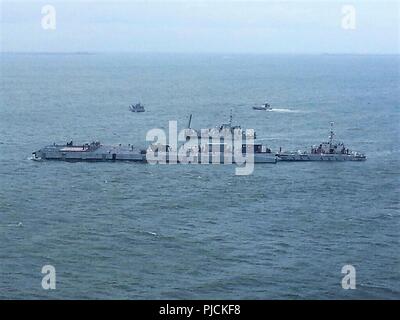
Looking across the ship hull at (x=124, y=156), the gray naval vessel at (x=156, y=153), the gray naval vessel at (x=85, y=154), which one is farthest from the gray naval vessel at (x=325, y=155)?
the gray naval vessel at (x=85, y=154)

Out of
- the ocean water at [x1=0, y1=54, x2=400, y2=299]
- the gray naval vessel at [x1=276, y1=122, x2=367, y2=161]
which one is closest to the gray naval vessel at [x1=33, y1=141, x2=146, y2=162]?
the ocean water at [x1=0, y1=54, x2=400, y2=299]

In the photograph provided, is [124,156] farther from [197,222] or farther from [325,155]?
[197,222]

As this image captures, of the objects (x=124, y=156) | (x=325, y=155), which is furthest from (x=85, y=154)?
(x=325, y=155)

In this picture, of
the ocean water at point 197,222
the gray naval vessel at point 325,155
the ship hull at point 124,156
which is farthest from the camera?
the gray naval vessel at point 325,155

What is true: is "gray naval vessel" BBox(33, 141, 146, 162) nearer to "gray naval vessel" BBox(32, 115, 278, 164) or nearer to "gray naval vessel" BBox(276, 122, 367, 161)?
"gray naval vessel" BBox(32, 115, 278, 164)

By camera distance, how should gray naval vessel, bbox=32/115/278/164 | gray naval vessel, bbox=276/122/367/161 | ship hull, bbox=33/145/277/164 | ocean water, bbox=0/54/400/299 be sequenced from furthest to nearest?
1. gray naval vessel, bbox=276/122/367/161
2. gray naval vessel, bbox=32/115/278/164
3. ship hull, bbox=33/145/277/164
4. ocean water, bbox=0/54/400/299

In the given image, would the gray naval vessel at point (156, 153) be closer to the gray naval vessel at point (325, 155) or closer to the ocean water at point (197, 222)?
the ocean water at point (197, 222)

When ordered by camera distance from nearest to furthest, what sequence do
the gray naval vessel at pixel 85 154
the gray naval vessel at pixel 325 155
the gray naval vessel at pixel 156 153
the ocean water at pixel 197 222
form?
1. the ocean water at pixel 197 222
2. the gray naval vessel at pixel 156 153
3. the gray naval vessel at pixel 85 154
4. the gray naval vessel at pixel 325 155

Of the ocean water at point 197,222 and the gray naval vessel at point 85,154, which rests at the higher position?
the gray naval vessel at point 85,154

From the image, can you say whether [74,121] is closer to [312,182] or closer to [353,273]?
[312,182]

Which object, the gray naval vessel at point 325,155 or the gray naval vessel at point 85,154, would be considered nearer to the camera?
the gray naval vessel at point 85,154

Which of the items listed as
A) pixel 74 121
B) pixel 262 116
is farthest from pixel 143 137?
pixel 262 116
